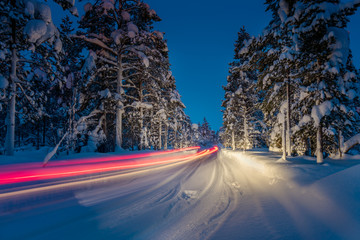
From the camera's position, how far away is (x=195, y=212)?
3.74m

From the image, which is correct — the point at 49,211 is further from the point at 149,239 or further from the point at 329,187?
the point at 329,187

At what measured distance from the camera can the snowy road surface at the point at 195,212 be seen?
2.77m

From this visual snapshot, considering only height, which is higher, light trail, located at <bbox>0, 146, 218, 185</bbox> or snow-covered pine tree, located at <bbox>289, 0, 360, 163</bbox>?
snow-covered pine tree, located at <bbox>289, 0, 360, 163</bbox>

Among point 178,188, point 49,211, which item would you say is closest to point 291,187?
point 178,188

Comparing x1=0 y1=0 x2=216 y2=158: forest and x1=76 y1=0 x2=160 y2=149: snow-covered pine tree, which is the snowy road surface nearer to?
x1=0 y1=0 x2=216 y2=158: forest

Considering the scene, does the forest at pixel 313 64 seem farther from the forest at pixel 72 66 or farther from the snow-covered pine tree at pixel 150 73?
the forest at pixel 72 66

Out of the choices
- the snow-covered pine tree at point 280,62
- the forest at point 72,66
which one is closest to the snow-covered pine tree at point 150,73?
the forest at point 72,66

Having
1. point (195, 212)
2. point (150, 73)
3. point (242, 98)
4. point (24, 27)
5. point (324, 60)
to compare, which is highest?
point (150, 73)

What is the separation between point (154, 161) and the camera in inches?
525

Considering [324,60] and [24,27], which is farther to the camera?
[324,60]

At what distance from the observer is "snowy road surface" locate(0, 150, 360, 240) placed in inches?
109

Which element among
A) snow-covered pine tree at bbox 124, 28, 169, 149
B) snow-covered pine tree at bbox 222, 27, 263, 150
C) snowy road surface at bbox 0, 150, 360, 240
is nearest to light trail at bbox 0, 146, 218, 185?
snowy road surface at bbox 0, 150, 360, 240

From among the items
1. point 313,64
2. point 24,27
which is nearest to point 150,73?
point 24,27

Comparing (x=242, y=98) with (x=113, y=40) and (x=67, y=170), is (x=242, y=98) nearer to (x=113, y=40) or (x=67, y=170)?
(x=113, y=40)
